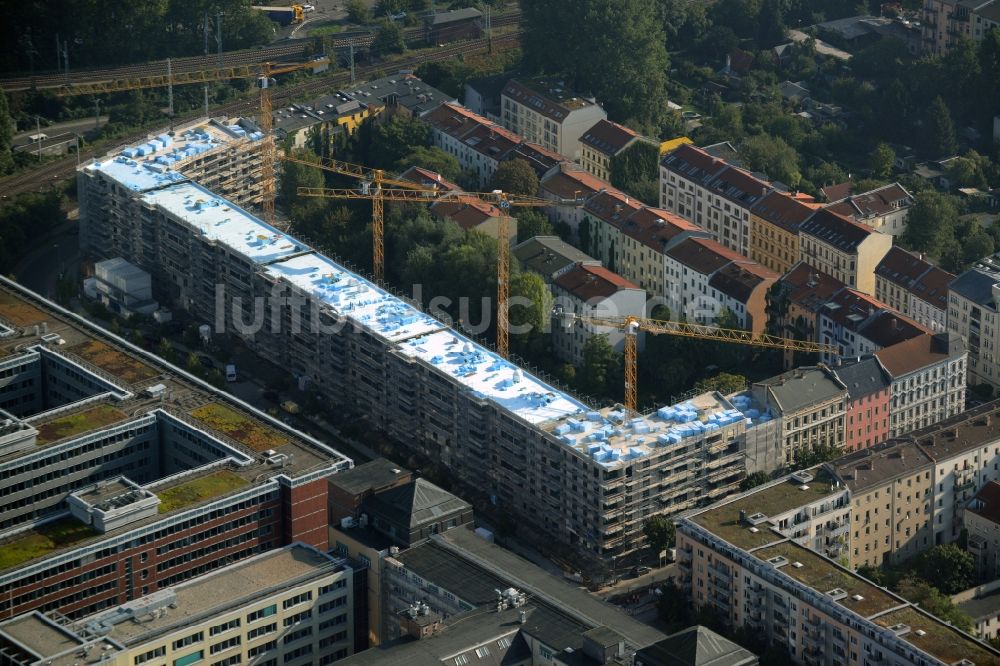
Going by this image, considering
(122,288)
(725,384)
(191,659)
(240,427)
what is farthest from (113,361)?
(725,384)

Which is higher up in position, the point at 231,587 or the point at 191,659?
the point at 231,587

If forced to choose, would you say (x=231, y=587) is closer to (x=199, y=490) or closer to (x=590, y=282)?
(x=199, y=490)

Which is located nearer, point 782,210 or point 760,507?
point 760,507

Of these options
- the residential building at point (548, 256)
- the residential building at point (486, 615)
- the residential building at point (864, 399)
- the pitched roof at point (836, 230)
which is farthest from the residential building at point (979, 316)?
the residential building at point (486, 615)

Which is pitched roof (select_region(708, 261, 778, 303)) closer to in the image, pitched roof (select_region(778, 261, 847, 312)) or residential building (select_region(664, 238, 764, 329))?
residential building (select_region(664, 238, 764, 329))

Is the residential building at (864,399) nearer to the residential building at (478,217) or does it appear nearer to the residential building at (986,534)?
the residential building at (986,534)

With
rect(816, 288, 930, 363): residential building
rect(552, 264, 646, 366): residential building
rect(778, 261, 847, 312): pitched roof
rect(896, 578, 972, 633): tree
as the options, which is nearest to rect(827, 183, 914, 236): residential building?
rect(778, 261, 847, 312): pitched roof
